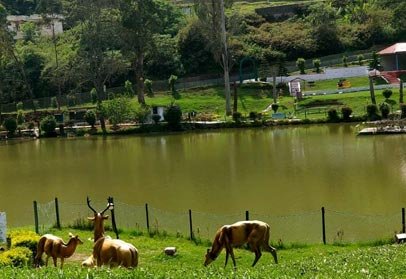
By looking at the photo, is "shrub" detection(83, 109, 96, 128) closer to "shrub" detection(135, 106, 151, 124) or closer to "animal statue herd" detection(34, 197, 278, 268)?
"shrub" detection(135, 106, 151, 124)

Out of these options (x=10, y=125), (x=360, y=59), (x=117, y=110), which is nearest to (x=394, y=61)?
(x=360, y=59)

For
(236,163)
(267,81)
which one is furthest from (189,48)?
(236,163)

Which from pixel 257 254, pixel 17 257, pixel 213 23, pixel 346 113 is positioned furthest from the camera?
pixel 213 23

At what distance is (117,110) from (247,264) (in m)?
36.5

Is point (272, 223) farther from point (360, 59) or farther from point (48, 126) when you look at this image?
point (360, 59)

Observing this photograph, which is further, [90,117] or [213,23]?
[213,23]

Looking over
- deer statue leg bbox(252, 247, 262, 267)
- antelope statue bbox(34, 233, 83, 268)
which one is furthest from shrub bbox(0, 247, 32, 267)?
deer statue leg bbox(252, 247, 262, 267)

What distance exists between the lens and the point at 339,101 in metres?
49.8

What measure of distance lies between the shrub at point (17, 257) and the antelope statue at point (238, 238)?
4380mm

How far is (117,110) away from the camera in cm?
4994

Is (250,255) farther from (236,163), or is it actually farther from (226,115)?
(226,115)

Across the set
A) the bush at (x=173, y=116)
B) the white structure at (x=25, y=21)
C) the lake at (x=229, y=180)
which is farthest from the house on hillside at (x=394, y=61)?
the white structure at (x=25, y=21)

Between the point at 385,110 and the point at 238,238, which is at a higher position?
the point at 385,110

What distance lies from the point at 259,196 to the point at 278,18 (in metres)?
62.0
